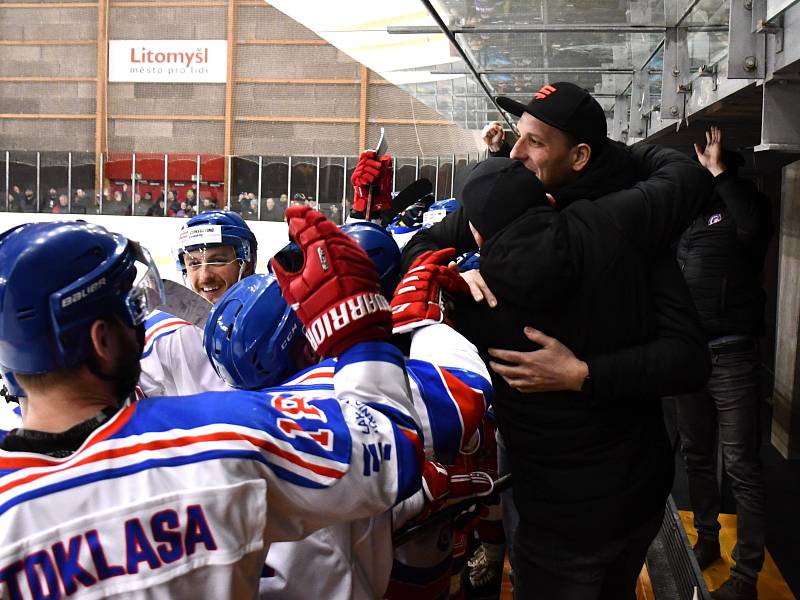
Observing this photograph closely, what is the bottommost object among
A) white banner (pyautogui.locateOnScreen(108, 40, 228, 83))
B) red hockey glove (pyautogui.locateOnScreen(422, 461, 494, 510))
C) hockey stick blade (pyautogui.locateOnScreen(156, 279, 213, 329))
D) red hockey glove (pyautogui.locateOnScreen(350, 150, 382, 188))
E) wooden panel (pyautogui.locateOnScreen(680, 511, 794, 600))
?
wooden panel (pyautogui.locateOnScreen(680, 511, 794, 600))

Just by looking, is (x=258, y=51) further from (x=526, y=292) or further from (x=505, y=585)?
(x=526, y=292)

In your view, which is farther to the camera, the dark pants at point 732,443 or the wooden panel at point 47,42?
the wooden panel at point 47,42

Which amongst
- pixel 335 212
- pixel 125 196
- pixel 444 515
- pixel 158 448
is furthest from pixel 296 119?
pixel 158 448

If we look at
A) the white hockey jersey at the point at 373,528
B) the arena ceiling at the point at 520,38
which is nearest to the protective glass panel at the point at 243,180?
the arena ceiling at the point at 520,38

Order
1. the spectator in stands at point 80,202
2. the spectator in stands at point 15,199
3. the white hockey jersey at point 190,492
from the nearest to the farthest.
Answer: the white hockey jersey at point 190,492, the spectator in stands at point 15,199, the spectator in stands at point 80,202

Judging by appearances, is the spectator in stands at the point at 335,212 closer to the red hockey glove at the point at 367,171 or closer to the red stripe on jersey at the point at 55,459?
the red hockey glove at the point at 367,171

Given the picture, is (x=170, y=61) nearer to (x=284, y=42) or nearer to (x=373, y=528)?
(x=284, y=42)

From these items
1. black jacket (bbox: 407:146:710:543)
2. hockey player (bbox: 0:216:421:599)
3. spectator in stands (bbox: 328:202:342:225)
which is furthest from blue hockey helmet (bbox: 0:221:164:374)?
spectator in stands (bbox: 328:202:342:225)

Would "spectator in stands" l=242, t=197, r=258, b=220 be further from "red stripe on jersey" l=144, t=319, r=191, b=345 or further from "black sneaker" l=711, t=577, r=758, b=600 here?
"red stripe on jersey" l=144, t=319, r=191, b=345

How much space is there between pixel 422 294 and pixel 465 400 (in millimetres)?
230

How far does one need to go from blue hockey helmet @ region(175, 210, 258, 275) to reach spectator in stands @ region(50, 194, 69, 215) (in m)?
14.7

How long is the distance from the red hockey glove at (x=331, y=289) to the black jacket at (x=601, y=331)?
480 millimetres

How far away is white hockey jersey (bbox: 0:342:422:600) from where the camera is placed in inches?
33.3

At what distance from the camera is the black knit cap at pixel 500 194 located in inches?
59.2
